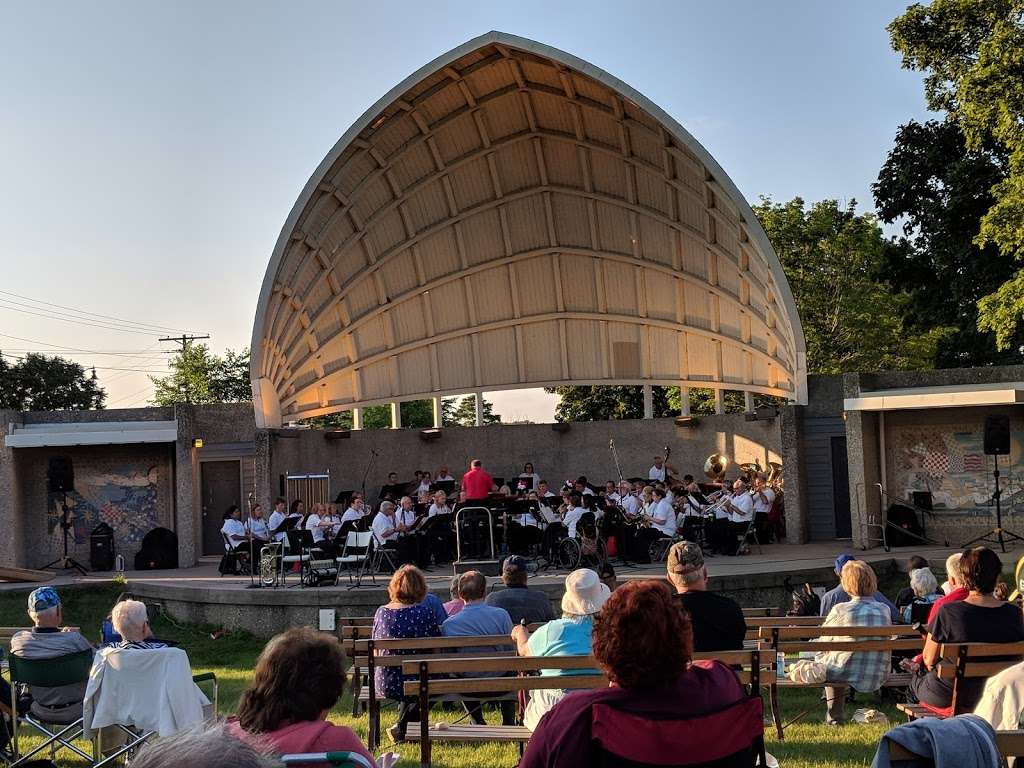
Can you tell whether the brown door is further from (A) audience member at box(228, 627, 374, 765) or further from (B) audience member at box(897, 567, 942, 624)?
(A) audience member at box(228, 627, 374, 765)

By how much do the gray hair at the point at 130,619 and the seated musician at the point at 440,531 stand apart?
37.8 ft

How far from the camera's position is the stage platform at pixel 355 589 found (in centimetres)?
1442

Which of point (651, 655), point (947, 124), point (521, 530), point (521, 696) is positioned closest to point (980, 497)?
point (521, 530)

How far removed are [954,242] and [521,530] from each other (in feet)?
45.8

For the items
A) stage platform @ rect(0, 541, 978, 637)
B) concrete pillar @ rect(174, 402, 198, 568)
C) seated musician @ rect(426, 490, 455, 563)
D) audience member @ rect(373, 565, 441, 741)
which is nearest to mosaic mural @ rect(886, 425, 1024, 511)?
stage platform @ rect(0, 541, 978, 637)

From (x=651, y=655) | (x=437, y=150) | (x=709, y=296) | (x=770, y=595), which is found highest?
(x=437, y=150)

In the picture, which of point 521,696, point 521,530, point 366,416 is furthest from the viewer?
point 366,416

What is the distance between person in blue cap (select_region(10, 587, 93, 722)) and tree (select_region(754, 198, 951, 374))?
29.5 meters

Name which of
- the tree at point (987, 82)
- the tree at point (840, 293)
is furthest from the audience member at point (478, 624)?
the tree at point (840, 293)

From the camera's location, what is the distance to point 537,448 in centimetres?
2581

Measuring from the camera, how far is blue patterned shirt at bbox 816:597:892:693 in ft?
25.4

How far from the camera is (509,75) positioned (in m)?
24.5

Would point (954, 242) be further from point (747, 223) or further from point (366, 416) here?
point (366, 416)

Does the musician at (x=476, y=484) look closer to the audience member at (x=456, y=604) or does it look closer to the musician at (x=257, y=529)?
the musician at (x=257, y=529)
